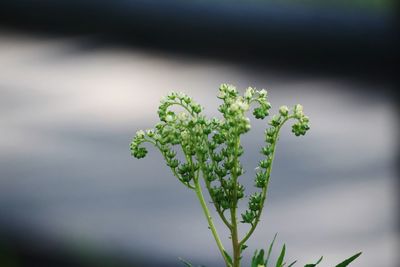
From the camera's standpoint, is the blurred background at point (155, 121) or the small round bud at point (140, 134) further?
the blurred background at point (155, 121)

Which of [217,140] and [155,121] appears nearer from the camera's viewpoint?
[217,140]

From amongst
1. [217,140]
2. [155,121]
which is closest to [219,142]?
[217,140]

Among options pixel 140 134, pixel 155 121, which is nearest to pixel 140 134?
pixel 140 134

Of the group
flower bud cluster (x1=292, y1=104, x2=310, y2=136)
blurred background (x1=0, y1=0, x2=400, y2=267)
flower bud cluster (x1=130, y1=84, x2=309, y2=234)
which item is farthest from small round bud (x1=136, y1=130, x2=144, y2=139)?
blurred background (x1=0, y1=0, x2=400, y2=267)

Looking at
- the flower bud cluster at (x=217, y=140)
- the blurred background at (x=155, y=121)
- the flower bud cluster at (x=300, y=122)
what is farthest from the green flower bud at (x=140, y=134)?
the blurred background at (x=155, y=121)

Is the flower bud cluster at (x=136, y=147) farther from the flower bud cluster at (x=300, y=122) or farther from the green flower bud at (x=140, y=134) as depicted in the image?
the flower bud cluster at (x=300, y=122)

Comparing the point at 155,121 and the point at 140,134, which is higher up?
the point at 155,121

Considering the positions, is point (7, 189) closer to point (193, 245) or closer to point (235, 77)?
point (193, 245)

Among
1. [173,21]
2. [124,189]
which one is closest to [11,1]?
[173,21]

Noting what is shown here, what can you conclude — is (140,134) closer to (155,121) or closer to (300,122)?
(300,122)

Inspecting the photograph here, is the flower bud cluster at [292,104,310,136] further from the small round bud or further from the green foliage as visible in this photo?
the small round bud
